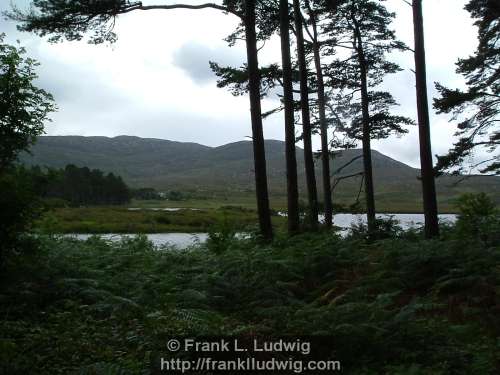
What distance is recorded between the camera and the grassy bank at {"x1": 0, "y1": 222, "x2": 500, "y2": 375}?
491cm

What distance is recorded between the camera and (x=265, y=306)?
23.2 feet

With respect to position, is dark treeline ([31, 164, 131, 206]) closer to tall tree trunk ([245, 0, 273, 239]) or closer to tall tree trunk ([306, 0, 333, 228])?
tall tree trunk ([306, 0, 333, 228])

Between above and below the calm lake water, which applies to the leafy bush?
above

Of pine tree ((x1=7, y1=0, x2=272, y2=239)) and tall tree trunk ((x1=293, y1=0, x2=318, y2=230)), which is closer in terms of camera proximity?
pine tree ((x1=7, y1=0, x2=272, y2=239))

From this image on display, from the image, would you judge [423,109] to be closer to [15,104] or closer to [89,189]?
[15,104]

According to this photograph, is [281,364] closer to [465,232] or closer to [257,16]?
[465,232]

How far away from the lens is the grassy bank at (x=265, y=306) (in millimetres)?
4906

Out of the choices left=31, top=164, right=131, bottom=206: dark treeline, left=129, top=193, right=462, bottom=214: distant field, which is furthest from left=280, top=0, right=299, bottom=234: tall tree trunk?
left=31, top=164, right=131, bottom=206: dark treeline

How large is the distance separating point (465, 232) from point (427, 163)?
2.40 metres

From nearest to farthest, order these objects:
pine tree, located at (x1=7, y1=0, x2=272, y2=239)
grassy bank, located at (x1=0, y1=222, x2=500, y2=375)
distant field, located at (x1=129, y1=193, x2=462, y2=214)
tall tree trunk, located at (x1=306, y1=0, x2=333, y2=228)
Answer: grassy bank, located at (x1=0, y1=222, x2=500, y2=375)
pine tree, located at (x1=7, y1=0, x2=272, y2=239)
tall tree trunk, located at (x1=306, y1=0, x2=333, y2=228)
distant field, located at (x1=129, y1=193, x2=462, y2=214)

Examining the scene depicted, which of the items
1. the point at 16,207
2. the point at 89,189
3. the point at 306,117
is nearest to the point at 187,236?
the point at 306,117

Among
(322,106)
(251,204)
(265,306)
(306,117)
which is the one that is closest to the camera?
(265,306)

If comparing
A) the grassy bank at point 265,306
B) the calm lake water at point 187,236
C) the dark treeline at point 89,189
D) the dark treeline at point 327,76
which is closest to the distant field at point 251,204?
the dark treeline at point 89,189

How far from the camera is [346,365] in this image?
4.88 meters
